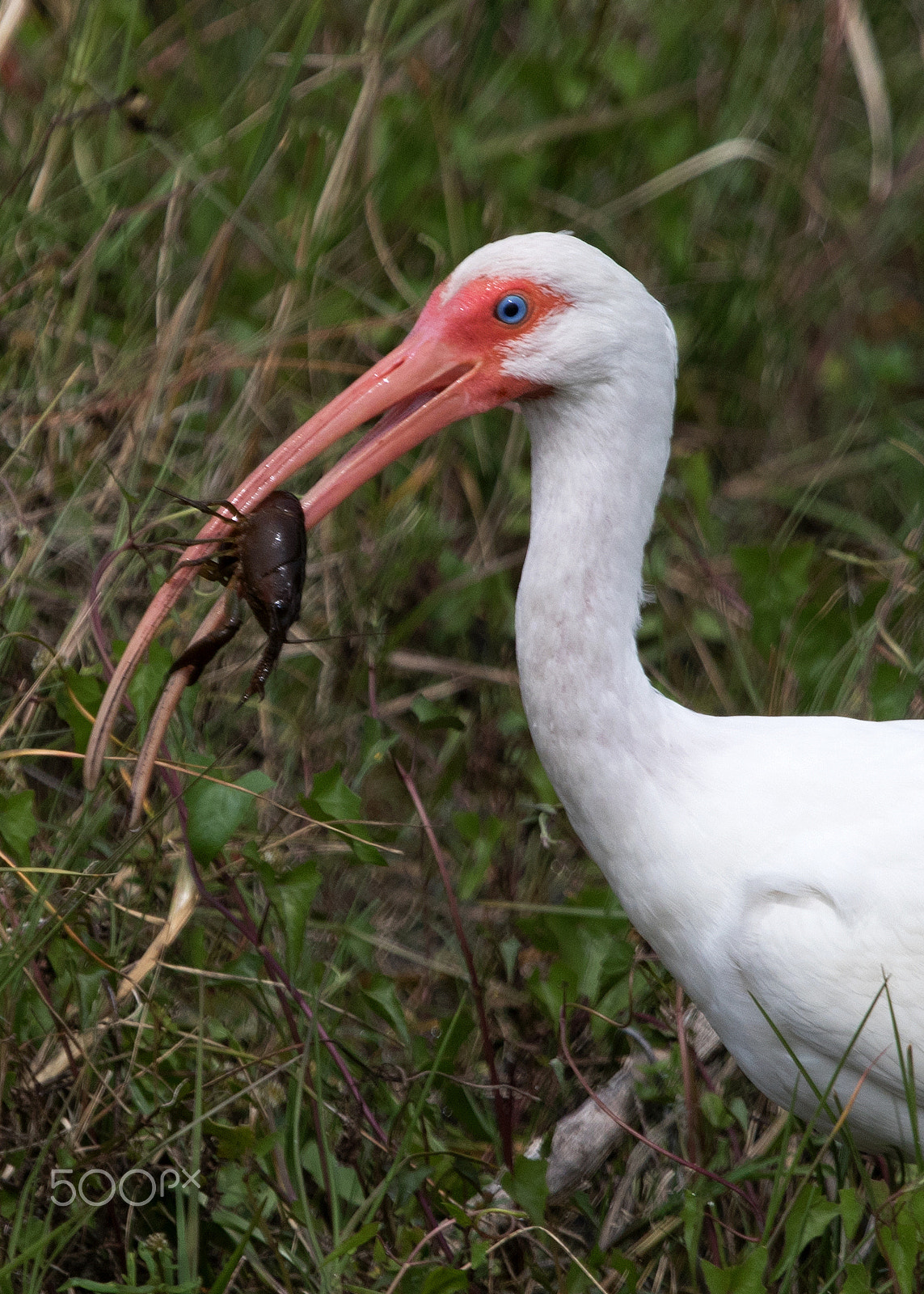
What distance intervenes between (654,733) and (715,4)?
3175 mm

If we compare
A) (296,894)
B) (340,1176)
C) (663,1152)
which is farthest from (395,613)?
(663,1152)

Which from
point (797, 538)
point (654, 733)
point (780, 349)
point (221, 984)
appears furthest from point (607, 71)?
point (221, 984)

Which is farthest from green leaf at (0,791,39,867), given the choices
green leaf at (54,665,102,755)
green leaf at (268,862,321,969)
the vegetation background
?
green leaf at (268,862,321,969)

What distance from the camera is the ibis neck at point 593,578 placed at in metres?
2.18

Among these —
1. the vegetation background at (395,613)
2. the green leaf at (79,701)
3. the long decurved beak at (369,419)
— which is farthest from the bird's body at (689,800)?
the green leaf at (79,701)

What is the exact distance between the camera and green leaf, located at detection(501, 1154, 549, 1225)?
2176mm

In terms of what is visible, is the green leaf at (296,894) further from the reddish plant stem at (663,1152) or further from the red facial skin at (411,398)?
the reddish plant stem at (663,1152)

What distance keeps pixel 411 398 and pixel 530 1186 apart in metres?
1.22

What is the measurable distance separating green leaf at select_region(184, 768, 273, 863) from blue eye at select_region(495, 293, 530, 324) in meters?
0.84

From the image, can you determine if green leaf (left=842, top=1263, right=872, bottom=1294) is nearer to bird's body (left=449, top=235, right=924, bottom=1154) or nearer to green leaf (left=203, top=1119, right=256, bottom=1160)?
bird's body (left=449, top=235, right=924, bottom=1154)

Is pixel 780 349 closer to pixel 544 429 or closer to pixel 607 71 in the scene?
pixel 607 71

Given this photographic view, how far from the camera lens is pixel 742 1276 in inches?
76.3

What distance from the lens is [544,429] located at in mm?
2273

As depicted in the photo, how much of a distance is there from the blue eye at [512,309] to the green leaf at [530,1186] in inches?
49.4
